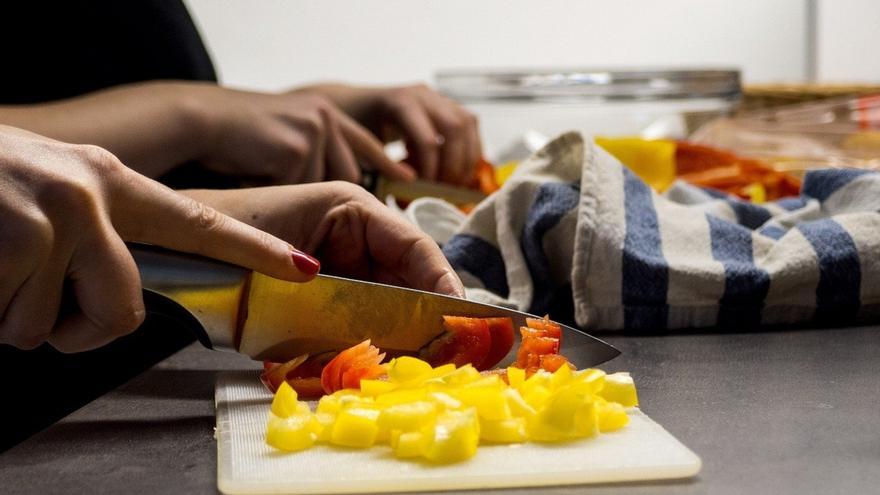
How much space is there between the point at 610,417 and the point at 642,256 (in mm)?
333

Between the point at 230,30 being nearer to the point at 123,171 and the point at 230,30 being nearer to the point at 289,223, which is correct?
the point at 289,223

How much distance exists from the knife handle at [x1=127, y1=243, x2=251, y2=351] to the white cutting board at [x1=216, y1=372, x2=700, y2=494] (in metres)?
0.16

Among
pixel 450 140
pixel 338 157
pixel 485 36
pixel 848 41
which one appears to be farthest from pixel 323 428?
pixel 848 41

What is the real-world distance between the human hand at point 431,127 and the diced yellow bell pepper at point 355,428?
3.45 ft

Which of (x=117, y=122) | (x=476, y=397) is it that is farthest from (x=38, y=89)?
(x=476, y=397)

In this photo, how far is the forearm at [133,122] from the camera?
127cm

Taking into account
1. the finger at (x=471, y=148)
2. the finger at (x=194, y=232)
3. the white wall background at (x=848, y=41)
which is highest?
the finger at (x=194, y=232)

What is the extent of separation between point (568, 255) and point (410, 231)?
0.61 feet

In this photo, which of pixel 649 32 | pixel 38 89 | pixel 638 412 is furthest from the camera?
pixel 649 32

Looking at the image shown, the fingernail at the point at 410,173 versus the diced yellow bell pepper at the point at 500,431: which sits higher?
the diced yellow bell pepper at the point at 500,431

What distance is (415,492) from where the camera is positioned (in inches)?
25.4

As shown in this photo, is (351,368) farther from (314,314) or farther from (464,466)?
(464,466)

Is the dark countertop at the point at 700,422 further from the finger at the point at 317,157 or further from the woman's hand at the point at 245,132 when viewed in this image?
the finger at the point at 317,157

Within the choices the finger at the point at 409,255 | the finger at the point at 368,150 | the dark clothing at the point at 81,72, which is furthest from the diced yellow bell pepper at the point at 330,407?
the finger at the point at 368,150
